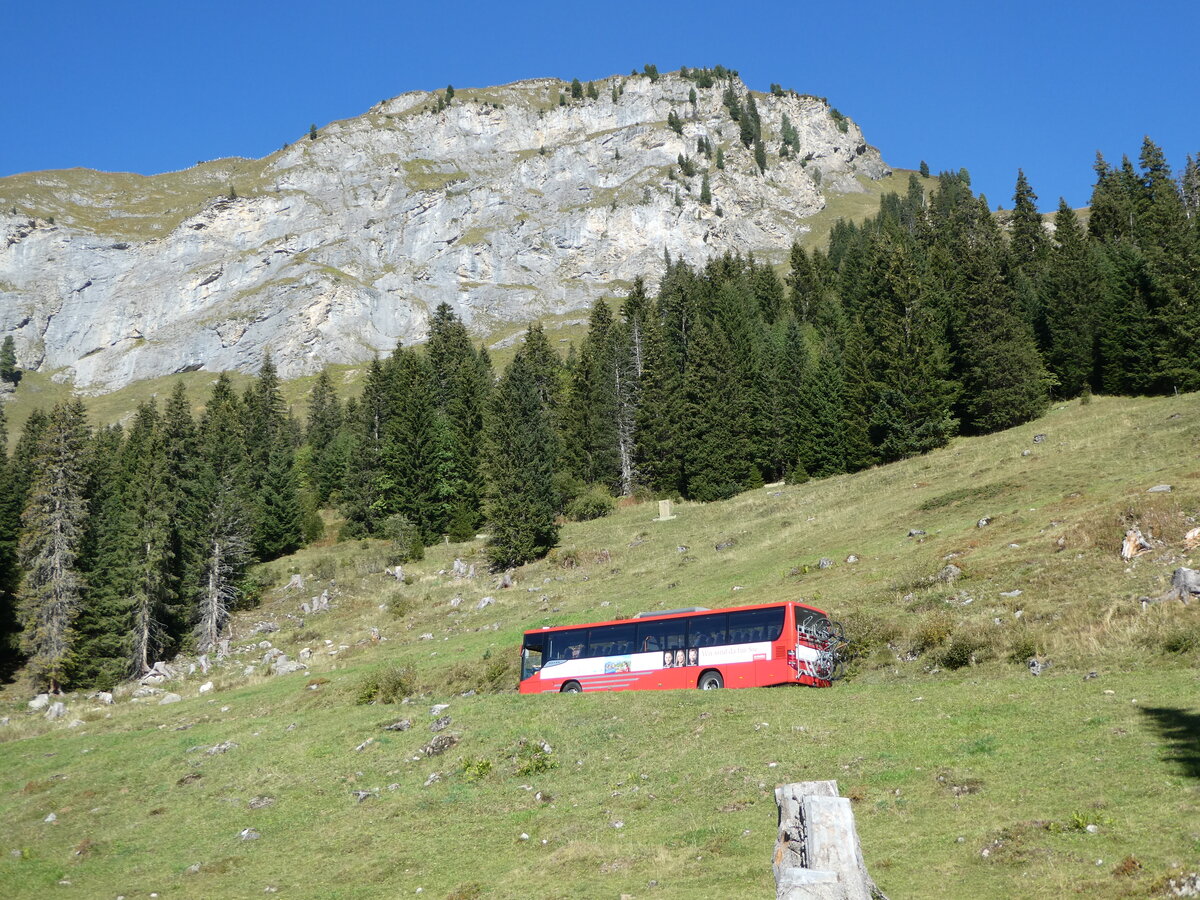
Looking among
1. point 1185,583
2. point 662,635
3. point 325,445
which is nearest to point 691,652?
point 662,635

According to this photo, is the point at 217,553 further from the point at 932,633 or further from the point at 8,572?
the point at 932,633

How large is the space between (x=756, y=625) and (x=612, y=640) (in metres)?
5.46

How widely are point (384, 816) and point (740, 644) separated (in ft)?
41.3

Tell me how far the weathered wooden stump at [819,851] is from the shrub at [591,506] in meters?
67.4

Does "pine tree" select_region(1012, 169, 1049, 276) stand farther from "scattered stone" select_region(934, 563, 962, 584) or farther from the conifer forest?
"scattered stone" select_region(934, 563, 962, 584)

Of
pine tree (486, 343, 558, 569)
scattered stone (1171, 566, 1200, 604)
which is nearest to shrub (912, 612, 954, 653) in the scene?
scattered stone (1171, 566, 1200, 604)

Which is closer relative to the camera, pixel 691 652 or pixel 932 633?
pixel 932 633

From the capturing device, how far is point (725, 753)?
18.0m

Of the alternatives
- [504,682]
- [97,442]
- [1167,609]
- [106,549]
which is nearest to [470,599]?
[504,682]

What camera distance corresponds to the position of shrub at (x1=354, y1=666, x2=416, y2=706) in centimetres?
3061

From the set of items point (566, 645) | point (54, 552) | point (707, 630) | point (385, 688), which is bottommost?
point (385, 688)

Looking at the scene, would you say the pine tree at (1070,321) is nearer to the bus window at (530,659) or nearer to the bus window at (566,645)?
the bus window at (566,645)

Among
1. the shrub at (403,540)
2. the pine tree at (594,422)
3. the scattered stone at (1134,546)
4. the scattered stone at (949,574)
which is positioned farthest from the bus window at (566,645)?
the pine tree at (594,422)

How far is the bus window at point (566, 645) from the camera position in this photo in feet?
97.0
